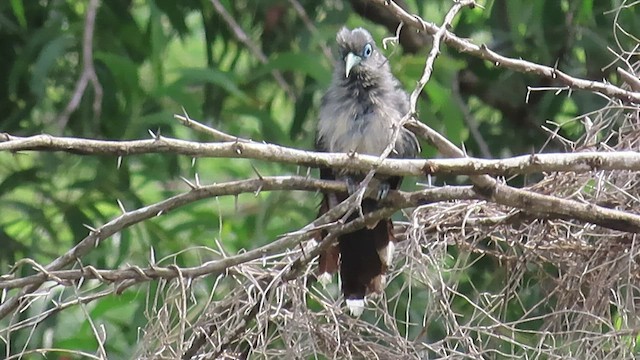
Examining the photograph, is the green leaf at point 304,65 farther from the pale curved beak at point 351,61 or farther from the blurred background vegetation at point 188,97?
the pale curved beak at point 351,61

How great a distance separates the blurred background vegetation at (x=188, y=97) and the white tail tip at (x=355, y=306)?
3.74 ft

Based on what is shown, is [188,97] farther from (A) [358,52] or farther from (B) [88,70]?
(A) [358,52]

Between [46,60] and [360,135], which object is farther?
[46,60]

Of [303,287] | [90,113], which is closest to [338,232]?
[303,287]

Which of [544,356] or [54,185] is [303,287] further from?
[54,185]

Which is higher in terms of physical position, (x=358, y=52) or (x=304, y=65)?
(x=358, y=52)

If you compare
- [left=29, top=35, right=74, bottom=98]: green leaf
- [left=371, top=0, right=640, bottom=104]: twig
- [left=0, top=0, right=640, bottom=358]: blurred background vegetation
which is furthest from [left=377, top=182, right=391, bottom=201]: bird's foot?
[left=29, top=35, right=74, bottom=98]: green leaf

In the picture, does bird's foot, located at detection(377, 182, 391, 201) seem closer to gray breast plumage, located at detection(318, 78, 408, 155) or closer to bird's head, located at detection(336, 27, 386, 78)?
gray breast plumage, located at detection(318, 78, 408, 155)

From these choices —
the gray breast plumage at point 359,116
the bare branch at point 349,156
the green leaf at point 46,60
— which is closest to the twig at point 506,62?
the bare branch at point 349,156

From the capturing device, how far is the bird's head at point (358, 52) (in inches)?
135

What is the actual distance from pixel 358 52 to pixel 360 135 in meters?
0.28

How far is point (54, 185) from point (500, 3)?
6.17 ft

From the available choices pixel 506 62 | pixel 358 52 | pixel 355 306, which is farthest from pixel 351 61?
pixel 506 62

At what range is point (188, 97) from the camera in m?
4.22
